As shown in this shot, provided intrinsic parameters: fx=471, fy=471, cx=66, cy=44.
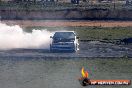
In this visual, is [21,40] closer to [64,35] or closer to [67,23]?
[64,35]

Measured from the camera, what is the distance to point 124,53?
32594 millimetres

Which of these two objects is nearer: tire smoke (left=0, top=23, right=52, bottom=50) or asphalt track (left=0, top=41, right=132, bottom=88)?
asphalt track (left=0, top=41, right=132, bottom=88)

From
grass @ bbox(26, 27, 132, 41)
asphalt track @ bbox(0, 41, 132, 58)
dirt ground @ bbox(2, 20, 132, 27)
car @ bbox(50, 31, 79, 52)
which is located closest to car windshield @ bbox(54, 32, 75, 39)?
car @ bbox(50, 31, 79, 52)

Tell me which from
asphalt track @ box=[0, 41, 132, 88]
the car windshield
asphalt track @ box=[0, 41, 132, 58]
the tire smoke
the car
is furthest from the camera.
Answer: the tire smoke

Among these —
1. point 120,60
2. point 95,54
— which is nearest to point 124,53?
point 95,54

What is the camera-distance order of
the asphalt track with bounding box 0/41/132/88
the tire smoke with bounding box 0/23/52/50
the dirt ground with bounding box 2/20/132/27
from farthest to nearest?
the dirt ground with bounding box 2/20/132/27, the tire smoke with bounding box 0/23/52/50, the asphalt track with bounding box 0/41/132/88

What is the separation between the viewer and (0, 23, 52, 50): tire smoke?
36.9 metres

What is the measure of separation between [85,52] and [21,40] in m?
7.57

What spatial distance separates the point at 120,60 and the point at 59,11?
39.6 metres

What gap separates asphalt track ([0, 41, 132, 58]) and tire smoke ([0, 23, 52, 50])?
101 inches

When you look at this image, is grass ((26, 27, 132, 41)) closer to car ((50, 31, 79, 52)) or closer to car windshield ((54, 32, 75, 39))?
car windshield ((54, 32, 75, 39))

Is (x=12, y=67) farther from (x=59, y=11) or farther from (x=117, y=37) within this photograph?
(x=59, y=11)

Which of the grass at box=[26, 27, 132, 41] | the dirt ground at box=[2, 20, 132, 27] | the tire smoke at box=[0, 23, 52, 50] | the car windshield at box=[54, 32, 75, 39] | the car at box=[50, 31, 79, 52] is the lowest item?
the dirt ground at box=[2, 20, 132, 27]

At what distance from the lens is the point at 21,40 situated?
38.9 metres
